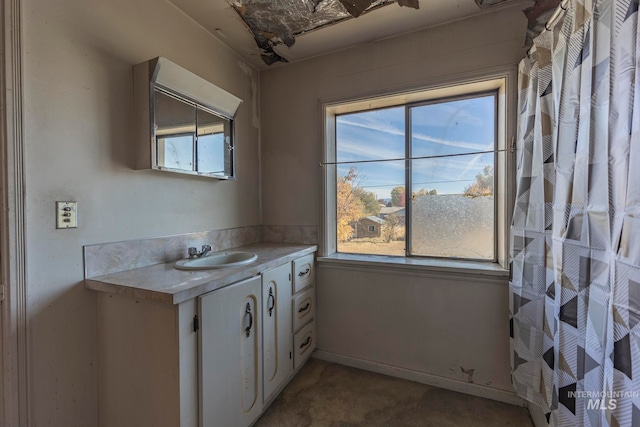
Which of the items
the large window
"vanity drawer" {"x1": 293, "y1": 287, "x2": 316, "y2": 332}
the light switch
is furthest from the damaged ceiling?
"vanity drawer" {"x1": 293, "y1": 287, "x2": 316, "y2": 332}

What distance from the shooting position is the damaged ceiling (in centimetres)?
162

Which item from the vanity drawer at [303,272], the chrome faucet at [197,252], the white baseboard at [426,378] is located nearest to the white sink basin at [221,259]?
the chrome faucet at [197,252]

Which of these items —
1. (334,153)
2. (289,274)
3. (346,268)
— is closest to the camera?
(289,274)

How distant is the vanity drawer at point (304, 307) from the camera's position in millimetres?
1900

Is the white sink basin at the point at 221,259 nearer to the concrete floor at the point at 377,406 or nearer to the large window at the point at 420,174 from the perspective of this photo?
the large window at the point at 420,174

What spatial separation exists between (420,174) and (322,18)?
1.31 metres

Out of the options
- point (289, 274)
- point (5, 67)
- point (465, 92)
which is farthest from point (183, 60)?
point (465, 92)

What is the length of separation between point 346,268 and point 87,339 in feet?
5.19

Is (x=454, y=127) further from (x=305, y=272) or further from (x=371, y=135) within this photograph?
(x=305, y=272)

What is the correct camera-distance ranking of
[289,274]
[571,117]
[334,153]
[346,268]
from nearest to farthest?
[571,117], [289,274], [346,268], [334,153]

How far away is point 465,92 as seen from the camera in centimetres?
Answer: 193

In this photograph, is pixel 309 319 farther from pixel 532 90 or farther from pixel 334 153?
pixel 532 90

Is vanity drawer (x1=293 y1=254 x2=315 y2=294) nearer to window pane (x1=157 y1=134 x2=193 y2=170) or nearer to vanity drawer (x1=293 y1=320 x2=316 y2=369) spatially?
vanity drawer (x1=293 y1=320 x2=316 y2=369)

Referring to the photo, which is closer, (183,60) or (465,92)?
(183,60)
